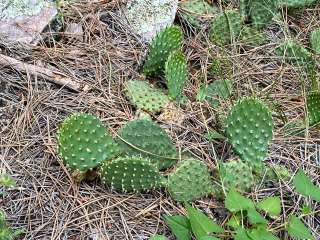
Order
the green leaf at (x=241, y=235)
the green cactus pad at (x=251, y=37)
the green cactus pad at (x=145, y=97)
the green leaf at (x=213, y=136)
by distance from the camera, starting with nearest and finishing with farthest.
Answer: the green leaf at (x=241, y=235) → the green leaf at (x=213, y=136) → the green cactus pad at (x=145, y=97) → the green cactus pad at (x=251, y=37)

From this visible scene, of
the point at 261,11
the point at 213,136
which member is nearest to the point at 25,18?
the point at 213,136

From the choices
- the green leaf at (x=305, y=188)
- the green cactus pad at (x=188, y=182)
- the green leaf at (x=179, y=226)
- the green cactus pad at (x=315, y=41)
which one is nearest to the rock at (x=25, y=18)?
the green cactus pad at (x=188, y=182)

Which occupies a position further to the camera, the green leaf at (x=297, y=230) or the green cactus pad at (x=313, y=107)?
the green cactus pad at (x=313, y=107)

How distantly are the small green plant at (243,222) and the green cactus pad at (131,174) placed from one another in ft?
0.46

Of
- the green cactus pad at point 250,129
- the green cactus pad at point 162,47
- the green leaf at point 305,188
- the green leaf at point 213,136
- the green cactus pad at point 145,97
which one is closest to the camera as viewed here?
the green leaf at point 305,188

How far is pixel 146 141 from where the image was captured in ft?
7.30

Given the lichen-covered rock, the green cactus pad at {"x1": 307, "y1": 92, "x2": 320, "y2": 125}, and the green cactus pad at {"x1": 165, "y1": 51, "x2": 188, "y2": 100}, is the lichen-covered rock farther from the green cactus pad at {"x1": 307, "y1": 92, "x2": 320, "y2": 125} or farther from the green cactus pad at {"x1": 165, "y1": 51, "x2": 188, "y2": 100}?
the green cactus pad at {"x1": 307, "y1": 92, "x2": 320, "y2": 125}

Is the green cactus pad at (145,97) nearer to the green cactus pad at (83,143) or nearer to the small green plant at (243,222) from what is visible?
the green cactus pad at (83,143)

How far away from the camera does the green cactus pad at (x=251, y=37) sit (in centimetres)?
299

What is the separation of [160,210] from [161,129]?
11.7 inches

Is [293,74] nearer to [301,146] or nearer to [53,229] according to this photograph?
[301,146]

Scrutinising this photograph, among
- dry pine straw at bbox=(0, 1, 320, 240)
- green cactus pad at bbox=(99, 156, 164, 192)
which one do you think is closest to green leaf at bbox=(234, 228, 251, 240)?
dry pine straw at bbox=(0, 1, 320, 240)

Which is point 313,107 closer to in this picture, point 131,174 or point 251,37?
point 251,37

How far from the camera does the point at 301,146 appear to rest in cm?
244
